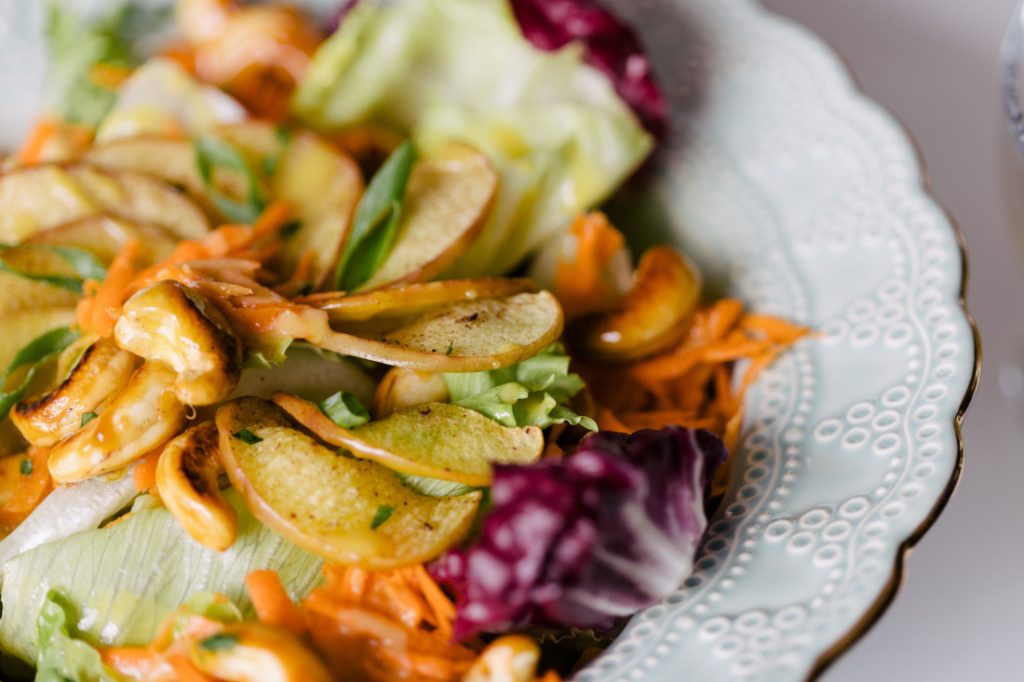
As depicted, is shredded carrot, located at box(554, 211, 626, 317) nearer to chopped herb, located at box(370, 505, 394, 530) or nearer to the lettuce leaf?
chopped herb, located at box(370, 505, 394, 530)

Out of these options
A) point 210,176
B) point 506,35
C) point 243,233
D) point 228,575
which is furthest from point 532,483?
point 506,35

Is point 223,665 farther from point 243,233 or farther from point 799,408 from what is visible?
point 799,408

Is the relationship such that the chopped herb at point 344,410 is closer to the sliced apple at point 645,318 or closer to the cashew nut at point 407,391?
the cashew nut at point 407,391

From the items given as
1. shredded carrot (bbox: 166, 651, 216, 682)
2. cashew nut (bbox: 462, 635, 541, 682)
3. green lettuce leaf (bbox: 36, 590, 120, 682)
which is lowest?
green lettuce leaf (bbox: 36, 590, 120, 682)

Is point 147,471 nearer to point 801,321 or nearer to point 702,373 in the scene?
point 702,373

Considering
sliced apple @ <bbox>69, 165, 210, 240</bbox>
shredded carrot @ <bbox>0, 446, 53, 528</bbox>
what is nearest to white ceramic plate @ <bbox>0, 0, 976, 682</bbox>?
sliced apple @ <bbox>69, 165, 210, 240</bbox>

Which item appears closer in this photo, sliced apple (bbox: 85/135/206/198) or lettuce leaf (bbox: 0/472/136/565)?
lettuce leaf (bbox: 0/472/136/565)
